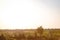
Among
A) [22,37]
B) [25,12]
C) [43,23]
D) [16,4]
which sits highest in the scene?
[16,4]

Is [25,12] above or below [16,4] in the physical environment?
below

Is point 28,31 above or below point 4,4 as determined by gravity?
below

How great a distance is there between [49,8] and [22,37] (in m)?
0.57

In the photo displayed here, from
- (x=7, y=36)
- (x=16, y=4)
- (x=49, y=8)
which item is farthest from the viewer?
(x=49, y=8)

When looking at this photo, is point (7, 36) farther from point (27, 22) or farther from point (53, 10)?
point (53, 10)

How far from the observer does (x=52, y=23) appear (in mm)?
1687

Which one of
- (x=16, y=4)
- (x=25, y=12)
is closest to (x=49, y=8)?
(x=25, y=12)

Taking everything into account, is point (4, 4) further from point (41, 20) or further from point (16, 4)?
point (41, 20)

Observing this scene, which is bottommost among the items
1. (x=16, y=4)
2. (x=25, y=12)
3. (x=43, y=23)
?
(x=43, y=23)

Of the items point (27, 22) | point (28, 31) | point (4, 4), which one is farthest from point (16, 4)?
point (28, 31)

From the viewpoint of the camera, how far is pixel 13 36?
1.50m

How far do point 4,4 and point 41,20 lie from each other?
547 millimetres

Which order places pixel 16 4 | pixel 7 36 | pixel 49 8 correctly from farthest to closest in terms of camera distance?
1. pixel 49 8
2. pixel 16 4
3. pixel 7 36

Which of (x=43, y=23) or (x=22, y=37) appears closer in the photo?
(x=22, y=37)
